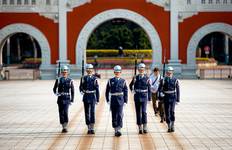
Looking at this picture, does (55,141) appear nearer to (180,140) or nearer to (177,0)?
(180,140)

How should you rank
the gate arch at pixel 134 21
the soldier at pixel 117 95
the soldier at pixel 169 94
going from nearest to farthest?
the soldier at pixel 117 95 → the soldier at pixel 169 94 → the gate arch at pixel 134 21

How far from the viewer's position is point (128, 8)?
30656 mm

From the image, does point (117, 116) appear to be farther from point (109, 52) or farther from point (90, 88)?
point (109, 52)

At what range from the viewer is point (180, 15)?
3072 centimetres

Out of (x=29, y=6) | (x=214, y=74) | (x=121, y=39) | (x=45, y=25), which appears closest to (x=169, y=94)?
(x=45, y=25)

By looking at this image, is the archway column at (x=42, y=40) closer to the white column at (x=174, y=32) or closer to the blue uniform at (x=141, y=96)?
the white column at (x=174, y=32)

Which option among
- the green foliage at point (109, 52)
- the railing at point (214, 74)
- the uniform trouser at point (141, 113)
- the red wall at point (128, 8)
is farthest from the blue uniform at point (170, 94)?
the green foliage at point (109, 52)

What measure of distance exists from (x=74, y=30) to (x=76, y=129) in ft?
62.7

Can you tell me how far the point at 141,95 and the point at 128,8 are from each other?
63.7 feet

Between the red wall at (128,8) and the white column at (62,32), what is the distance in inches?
12.2

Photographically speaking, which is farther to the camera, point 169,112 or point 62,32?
point 62,32

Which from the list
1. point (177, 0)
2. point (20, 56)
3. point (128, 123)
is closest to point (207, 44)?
point (20, 56)

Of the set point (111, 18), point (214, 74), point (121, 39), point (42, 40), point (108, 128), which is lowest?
point (108, 128)

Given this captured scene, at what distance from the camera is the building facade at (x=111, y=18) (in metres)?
30.7
